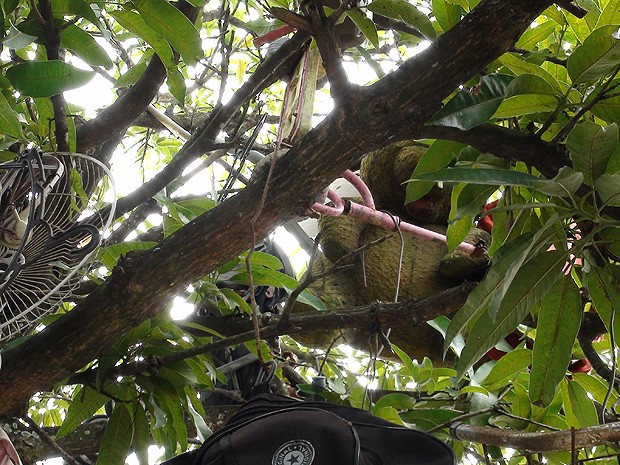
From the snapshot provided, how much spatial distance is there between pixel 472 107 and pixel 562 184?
16 cm

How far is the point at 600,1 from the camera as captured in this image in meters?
1.10

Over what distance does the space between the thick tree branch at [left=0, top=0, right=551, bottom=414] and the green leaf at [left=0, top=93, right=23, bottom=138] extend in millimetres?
298

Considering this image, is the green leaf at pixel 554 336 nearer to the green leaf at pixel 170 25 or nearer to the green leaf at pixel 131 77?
the green leaf at pixel 170 25

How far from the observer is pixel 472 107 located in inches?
34.7

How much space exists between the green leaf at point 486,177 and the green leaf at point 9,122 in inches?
28.3

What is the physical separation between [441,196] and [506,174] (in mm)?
929

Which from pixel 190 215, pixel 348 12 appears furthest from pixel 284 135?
pixel 190 215

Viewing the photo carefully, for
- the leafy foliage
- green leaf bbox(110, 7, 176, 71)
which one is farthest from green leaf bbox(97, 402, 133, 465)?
green leaf bbox(110, 7, 176, 71)

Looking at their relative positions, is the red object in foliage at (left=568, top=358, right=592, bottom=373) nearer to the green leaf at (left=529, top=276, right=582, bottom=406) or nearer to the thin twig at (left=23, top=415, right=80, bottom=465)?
the green leaf at (left=529, top=276, right=582, bottom=406)

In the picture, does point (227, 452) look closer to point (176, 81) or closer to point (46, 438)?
point (46, 438)

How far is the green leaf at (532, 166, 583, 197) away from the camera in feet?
2.53

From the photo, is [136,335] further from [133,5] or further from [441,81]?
[441,81]

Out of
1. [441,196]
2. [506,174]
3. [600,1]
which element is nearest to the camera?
[506,174]

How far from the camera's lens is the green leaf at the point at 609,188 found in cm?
78
